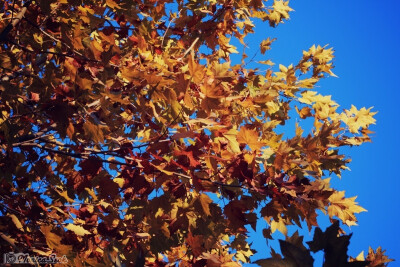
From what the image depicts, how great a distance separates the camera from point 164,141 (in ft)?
7.76

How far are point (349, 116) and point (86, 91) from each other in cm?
336

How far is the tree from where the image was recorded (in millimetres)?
2279

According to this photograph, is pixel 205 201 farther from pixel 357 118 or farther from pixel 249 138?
pixel 357 118

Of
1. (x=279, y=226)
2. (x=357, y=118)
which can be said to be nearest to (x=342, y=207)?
(x=279, y=226)

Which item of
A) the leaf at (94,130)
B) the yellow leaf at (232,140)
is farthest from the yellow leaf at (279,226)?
the leaf at (94,130)

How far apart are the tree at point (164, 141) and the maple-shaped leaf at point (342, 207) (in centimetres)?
1

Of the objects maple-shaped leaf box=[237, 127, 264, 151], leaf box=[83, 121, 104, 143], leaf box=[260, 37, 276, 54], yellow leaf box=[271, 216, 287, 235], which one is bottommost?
yellow leaf box=[271, 216, 287, 235]

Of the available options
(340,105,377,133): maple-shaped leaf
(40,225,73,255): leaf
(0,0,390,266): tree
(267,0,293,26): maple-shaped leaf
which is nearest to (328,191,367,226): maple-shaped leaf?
(0,0,390,266): tree

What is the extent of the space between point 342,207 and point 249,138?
3.76 feet

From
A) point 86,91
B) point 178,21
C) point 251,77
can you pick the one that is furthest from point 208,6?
point 86,91

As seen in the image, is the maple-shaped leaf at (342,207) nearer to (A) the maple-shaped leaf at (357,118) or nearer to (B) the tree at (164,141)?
(B) the tree at (164,141)

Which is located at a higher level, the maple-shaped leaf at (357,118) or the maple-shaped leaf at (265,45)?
the maple-shaped leaf at (265,45)

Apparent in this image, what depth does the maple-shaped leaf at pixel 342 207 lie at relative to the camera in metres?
2.74

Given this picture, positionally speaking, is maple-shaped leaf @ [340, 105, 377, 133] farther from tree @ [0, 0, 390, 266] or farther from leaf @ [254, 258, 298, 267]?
leaf @ [254, 258, 298, 267]
